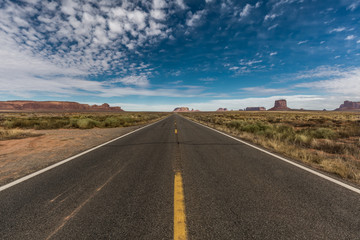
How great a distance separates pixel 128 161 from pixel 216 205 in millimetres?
3243

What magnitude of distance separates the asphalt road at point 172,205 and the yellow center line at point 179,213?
0.06m

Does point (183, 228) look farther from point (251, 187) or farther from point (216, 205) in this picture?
point (251, 187)

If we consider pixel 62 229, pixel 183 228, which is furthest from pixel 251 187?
pixel 62 229

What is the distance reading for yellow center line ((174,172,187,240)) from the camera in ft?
6.20

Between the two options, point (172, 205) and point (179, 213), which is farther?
point (172, 205)

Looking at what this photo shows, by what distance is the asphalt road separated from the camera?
198 centimetres

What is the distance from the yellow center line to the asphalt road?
0.20ft

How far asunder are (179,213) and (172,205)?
0.25m

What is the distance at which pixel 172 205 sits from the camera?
99.1 inches

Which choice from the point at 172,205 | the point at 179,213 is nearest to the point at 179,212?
the point at 179,213

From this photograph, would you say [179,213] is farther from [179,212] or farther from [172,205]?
[172,205]

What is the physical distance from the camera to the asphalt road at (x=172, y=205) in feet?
6.49

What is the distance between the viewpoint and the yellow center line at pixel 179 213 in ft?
6.20

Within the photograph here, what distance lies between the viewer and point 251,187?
3164 millimetres
